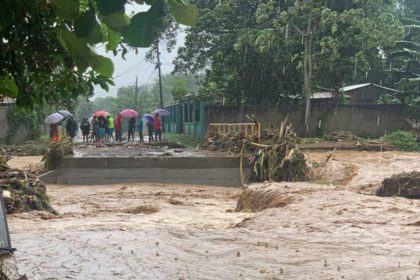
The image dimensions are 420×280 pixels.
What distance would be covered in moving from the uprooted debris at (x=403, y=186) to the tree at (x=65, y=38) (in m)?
10.2

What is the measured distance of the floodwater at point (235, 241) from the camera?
6.02 metres

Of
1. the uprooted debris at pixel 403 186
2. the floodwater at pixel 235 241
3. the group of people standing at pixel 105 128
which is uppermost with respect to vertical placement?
the group of people standing at pixel 105 128

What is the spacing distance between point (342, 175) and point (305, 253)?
35.1 feet

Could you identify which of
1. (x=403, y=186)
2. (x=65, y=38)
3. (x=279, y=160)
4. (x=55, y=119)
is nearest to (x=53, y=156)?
(x=279, y=160)

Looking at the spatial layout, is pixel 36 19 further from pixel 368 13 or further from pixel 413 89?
pixel 413 89

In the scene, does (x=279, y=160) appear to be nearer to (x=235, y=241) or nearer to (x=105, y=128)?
(x=235, y=241)

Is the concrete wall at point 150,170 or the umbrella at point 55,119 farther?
the umbrella at point 55,119

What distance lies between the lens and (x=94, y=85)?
3.42 meters

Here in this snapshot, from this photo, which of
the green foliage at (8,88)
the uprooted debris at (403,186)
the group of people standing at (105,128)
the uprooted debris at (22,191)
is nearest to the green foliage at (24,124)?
the group of people standing at (105,128)

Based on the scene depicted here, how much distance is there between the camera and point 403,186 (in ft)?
41.3

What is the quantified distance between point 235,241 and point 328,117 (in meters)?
21.9

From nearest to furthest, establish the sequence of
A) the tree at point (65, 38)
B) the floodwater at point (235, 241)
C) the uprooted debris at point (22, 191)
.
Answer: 1. the tree at point (65, 38)
2. the floodwater at point (235, 241)
3. the uprooted debris at point (22, 191)

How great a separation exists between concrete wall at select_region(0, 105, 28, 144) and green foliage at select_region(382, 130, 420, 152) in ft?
64.3

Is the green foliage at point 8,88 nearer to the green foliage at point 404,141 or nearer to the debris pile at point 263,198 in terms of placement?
the debris pile at point 263,198
